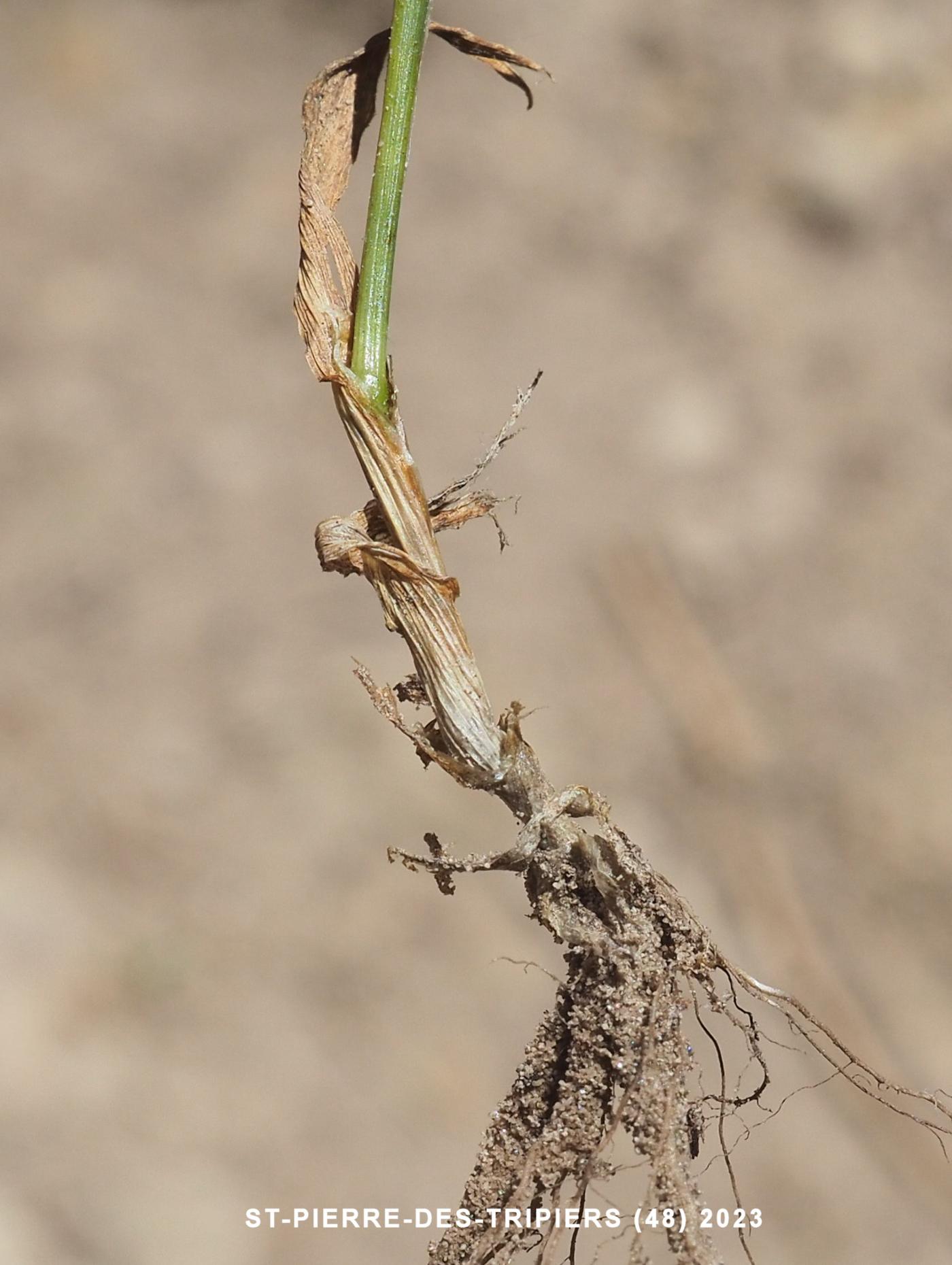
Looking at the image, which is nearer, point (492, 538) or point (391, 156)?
point (391, 156)

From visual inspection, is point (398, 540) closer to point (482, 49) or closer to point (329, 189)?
point (329, 189)

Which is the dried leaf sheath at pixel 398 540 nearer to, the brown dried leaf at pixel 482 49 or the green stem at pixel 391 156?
the green stem at pixel 391 156

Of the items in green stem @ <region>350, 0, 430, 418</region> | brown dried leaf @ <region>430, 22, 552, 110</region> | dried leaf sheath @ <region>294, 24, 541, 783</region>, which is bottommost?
dried leaf sheath @ <region>294, 24, 541, 783</region>

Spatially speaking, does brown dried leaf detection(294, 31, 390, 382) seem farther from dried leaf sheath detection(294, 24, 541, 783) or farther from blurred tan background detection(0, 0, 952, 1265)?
blurred tan background detection(0, 0, 952, 1265)

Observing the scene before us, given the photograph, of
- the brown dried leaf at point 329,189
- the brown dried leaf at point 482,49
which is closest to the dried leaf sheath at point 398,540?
the brown dried leaf at point 329,189

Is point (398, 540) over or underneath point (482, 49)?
underneath

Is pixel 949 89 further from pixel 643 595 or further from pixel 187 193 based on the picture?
pixel 187 193

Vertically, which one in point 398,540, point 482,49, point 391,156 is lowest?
point 398,540

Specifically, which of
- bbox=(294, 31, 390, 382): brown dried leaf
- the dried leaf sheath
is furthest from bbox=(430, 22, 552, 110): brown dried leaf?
the dried leaf sheath

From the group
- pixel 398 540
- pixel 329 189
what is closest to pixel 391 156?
pixel 329 189

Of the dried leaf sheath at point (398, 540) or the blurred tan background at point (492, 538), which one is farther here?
the blurred tan background at point (492, 538)
